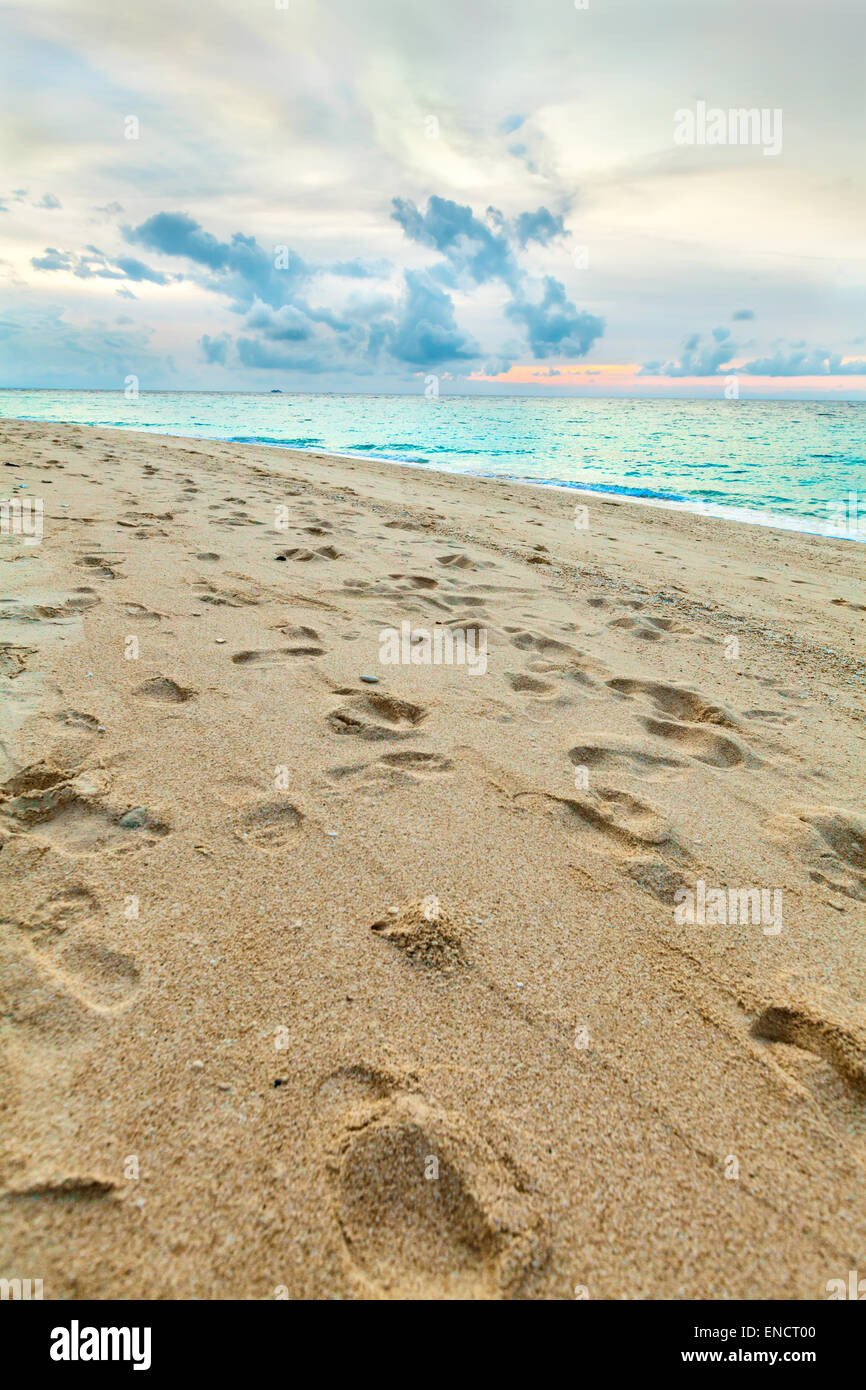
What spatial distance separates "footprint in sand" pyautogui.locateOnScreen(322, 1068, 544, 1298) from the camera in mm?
1023

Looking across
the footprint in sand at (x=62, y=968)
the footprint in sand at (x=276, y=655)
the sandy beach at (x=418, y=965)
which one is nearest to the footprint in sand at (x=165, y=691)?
the sandy beach at (x=418, y=965)

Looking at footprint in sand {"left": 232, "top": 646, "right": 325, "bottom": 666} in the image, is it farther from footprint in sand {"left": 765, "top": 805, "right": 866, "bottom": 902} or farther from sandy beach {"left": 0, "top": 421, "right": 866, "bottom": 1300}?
footprint in sand {"left": 765, "top": 805, "right": 866, "bottom": 902}

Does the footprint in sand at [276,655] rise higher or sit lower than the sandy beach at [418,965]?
higher

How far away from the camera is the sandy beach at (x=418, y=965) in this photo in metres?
1.07

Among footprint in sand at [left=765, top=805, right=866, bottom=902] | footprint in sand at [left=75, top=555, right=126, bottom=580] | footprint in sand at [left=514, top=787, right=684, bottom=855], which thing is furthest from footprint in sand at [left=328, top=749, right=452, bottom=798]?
footprint in sand at [left=75, top=555, right=126, bottom=580]

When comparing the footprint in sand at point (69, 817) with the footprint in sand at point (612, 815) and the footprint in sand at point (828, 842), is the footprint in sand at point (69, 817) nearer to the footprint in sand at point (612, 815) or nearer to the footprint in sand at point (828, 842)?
the footprint in sand at point (612, 815)

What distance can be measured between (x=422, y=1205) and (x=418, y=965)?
0.50 meters

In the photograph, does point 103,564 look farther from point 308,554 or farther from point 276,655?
point 276,655

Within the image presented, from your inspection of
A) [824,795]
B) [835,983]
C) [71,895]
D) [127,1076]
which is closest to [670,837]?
[835,983]

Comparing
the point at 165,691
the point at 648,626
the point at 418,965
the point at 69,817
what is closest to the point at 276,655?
the point at 165,691

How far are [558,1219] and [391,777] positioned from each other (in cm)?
140

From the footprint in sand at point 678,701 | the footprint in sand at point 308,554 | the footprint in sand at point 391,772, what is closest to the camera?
the footprint in sand at point 391,772

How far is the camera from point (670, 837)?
6.84 feet
